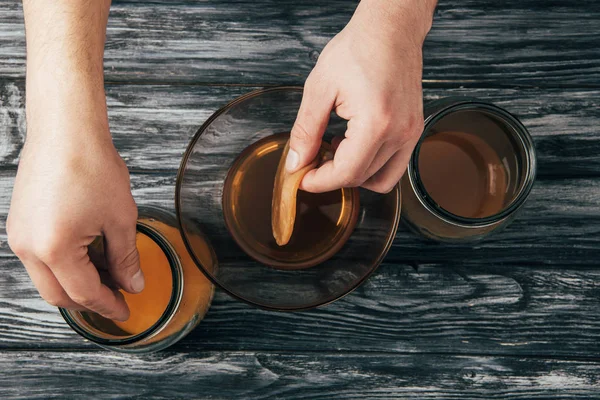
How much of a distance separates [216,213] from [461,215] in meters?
0.33

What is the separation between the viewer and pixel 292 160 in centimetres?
59

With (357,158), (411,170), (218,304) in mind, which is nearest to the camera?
(357,158)

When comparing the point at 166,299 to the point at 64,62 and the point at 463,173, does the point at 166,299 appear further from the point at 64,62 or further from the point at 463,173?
the point at 463,173

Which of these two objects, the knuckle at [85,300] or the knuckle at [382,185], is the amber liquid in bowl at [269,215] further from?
the knuckle at [85,300]

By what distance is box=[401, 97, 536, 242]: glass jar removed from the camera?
0.64 m

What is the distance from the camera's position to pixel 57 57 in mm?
575

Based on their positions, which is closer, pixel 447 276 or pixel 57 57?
pixel 57 57

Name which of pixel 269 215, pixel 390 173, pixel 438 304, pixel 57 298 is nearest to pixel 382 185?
pixel 390 173

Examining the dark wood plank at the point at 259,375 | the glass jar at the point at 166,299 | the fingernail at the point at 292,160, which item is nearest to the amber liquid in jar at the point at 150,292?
the glass jar at the point at 166,299

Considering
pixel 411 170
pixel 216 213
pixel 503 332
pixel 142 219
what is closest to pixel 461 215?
pixel 411 170

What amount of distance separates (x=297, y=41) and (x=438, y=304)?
46 cm

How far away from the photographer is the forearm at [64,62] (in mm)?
557

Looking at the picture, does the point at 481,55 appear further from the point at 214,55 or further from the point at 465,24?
the point at 214,55

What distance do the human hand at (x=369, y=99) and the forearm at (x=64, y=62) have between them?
0.78 feet
